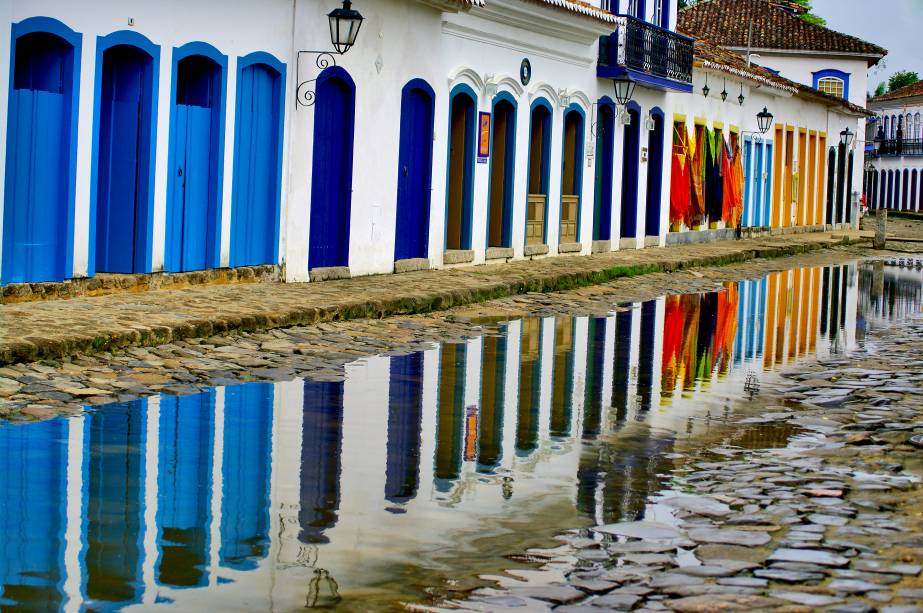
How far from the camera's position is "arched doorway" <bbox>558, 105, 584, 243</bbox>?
26.0m

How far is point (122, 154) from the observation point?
1414 centimetres

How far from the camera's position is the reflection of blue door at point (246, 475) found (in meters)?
5.61

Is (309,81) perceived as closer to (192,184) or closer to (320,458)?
(192,184)

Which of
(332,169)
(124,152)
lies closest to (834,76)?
(332,169)

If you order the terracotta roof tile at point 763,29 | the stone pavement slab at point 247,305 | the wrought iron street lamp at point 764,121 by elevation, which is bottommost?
the stone pavement slab at point 247,305

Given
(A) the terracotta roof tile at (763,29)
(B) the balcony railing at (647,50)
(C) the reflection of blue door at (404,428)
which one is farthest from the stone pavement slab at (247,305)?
(A) the terracotta roof tile at (763,29)

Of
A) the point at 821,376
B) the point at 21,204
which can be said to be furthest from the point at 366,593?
the point at 21,204

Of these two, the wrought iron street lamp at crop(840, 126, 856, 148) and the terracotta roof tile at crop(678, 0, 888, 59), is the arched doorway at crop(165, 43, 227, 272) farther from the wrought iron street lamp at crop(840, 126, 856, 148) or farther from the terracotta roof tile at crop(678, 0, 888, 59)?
the terracotta roof tile at crop(678, 0, 888, 59)

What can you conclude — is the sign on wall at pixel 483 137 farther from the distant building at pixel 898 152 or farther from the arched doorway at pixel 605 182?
the distant building at pixel 898 152

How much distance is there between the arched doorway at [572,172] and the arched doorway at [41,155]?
13695 mm

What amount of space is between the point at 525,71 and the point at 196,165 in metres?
8.97

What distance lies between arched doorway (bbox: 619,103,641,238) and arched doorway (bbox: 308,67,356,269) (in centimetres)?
1205

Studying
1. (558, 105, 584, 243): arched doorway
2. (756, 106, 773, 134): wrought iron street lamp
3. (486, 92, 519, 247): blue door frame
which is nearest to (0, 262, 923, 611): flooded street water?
(486, 92, 519, 247): blue door frame

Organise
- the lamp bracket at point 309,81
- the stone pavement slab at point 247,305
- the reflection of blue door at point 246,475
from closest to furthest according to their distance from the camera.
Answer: the reflection of blue door at point 246,475 < the stone pavement slab at point 247,305 < the lamp bracket at point 309,81
